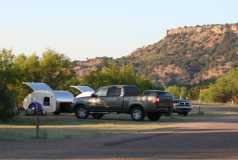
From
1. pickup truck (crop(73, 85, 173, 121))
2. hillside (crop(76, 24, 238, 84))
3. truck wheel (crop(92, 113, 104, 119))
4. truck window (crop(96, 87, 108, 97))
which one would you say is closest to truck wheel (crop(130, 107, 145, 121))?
pickup truck (crop(73, 85, 173, 121))

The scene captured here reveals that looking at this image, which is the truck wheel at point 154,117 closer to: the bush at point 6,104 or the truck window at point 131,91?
the truck window at point 131,91

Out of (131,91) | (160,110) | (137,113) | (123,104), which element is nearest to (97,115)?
(123,104)

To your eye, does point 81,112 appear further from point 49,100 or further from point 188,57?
point 188,57

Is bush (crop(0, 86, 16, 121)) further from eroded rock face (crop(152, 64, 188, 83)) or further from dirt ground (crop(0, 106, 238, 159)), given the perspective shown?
eroded rock face (crop(152, 64, 188, 83))

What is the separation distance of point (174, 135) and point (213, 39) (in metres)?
114

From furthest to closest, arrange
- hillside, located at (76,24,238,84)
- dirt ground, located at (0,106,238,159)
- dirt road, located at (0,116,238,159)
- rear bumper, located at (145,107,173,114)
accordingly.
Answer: hillside, located at (76,24,238,84) → rear bumper, located at (145,107,173,114) → dirt road, located at (0,116,238,159) → dirt ground, located at (0,106,238,159)

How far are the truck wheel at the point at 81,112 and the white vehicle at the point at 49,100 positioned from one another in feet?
14.9

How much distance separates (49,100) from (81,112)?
5237 mm

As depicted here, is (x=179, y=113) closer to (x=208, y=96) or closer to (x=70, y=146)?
(x=70, y=146)

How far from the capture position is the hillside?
12862 cm

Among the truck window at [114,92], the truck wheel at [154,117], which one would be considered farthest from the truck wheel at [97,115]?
the truck wheel at [154,117]

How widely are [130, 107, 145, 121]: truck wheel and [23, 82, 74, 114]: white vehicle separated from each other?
311 inches

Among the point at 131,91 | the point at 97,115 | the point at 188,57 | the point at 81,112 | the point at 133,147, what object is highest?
the point at 188,57

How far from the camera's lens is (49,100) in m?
48.7
